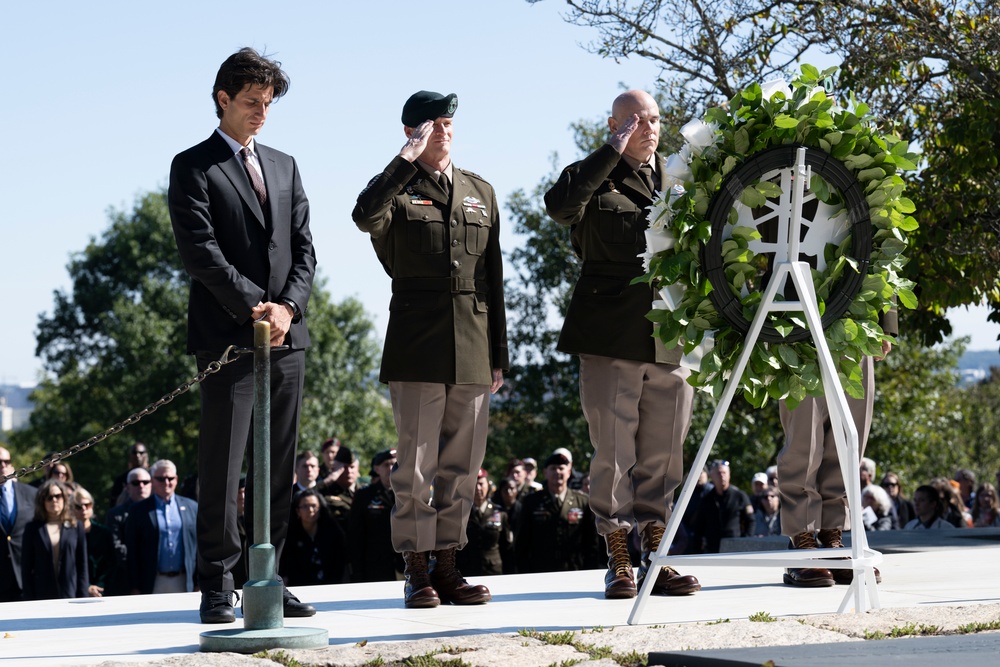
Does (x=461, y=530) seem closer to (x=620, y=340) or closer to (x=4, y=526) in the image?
(x=620, y=340)

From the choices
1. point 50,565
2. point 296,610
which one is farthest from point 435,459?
point 50,565

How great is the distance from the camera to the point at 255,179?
582 cm

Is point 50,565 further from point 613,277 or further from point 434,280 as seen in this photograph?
point 613,277

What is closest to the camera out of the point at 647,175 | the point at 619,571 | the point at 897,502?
the point at 619,571

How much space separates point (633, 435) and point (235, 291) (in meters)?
2.00

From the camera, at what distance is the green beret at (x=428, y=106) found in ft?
19.8

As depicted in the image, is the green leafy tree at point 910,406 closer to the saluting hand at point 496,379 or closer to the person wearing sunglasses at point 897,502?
the person wearing sunglasses at point 897,502

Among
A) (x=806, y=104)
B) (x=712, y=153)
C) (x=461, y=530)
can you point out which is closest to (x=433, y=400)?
(x=461, y=530)

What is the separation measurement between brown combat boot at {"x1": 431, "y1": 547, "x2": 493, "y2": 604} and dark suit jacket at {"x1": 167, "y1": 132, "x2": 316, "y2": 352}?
116 centimetres

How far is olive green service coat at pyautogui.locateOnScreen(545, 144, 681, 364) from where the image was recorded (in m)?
6.23

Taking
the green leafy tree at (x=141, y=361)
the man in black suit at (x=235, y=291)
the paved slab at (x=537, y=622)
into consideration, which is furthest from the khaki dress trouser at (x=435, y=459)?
the green leafy tree at (x=141, y=361)

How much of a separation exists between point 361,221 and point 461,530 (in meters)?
1.47

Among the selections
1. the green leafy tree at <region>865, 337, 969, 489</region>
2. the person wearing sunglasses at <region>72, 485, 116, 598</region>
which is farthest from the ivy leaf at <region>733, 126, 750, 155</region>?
the green leafy tree at <region>865, 337, 969, 489</region>

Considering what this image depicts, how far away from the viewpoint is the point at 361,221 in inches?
234
